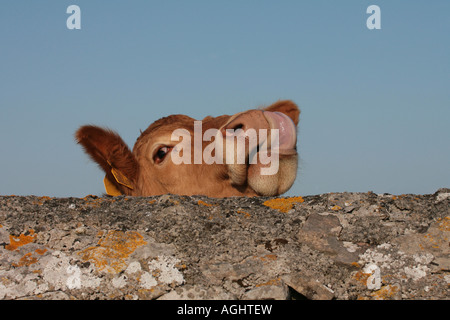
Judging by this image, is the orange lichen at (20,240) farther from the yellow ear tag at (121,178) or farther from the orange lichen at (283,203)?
the yellow ear tag at (121,178)

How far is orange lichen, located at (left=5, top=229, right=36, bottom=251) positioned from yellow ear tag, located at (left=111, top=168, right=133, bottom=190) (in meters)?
2.78

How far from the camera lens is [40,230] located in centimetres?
366

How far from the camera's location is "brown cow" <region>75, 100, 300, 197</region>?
5.23 m

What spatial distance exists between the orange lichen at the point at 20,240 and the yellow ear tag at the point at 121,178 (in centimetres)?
278

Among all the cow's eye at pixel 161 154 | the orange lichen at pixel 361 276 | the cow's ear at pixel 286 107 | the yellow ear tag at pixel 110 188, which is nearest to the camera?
the orange lichen at pixel 361 276

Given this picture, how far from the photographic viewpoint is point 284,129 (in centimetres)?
525

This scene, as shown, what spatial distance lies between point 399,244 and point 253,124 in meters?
1.97

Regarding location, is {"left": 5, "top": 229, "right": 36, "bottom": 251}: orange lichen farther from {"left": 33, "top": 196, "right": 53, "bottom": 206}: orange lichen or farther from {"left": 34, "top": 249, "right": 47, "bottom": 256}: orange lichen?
{"left": 33, "top": 196, "right": 53, "bottom": 206}: orange lichen

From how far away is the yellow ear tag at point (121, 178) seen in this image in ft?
21.2

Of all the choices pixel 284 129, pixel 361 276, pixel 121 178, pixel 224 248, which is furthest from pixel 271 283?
pixel 121 178

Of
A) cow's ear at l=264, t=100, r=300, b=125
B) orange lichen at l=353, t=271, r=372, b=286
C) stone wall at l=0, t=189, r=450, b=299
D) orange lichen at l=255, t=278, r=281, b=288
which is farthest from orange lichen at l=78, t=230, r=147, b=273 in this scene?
cow's ear at l=264, t=100, r=300, b=125

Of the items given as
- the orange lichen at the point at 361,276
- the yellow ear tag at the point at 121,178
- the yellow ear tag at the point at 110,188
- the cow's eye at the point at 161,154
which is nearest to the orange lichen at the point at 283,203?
the orange lichen at the point at 361,276
